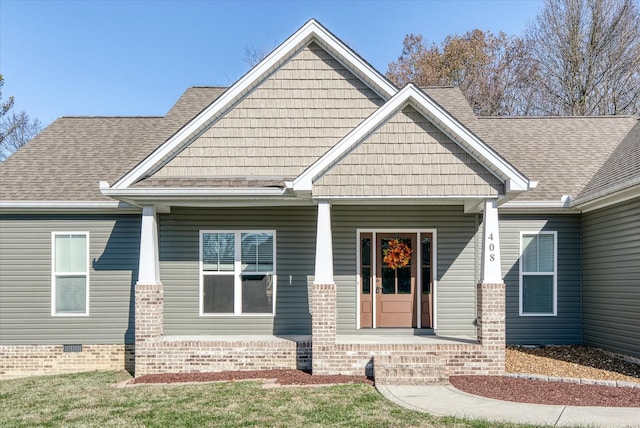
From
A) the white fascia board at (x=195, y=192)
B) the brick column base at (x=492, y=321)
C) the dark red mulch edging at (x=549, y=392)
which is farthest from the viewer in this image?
the white fascia board at (x=195, y=192)

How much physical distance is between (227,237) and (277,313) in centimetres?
188

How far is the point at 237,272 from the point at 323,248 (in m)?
2.52

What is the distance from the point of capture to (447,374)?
9.07m

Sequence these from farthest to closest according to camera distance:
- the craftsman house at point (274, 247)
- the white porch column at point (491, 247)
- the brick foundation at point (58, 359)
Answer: the brick foundation at point (58, 359) → the craftsman house at point (274, 247) → the white porch column at point (491, 247)

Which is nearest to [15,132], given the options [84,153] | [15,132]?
[15,132]

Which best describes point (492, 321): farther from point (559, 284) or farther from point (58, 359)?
point (58, 359)

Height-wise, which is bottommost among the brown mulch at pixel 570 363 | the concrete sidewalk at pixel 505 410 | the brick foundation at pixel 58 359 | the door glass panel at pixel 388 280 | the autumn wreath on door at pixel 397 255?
the brick foundation at pixel 58 359

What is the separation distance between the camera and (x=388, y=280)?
1184 centimetres

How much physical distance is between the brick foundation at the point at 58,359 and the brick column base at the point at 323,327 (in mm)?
4233

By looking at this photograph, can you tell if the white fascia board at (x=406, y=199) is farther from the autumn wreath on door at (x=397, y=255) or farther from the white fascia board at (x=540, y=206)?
the white fascia board at (x=540, y=206)

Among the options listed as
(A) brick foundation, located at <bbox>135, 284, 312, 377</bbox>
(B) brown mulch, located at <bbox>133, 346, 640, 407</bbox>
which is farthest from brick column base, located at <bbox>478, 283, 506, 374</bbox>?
(A) brick foundation, located at <bbox>135, 284, 312, 377</bbox>

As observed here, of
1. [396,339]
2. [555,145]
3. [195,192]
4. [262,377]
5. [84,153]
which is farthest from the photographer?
[555,145]

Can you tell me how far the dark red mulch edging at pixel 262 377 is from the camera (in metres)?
9.20

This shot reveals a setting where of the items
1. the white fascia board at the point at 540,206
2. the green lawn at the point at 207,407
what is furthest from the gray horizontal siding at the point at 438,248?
the green lawn at the point at 207,407
